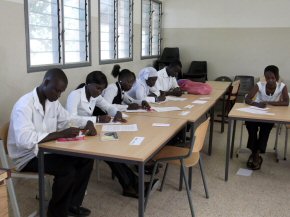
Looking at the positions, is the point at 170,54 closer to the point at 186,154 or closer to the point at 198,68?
the point at 198,68

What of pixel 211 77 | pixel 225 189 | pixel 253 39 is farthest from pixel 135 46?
pixel 225 189

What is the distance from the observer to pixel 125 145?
7.21 ft

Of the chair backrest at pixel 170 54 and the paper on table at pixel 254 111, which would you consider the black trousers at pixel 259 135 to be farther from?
the chair backrest at pixel 170 54

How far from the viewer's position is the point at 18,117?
7.29ft

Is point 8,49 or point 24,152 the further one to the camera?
point 8,49

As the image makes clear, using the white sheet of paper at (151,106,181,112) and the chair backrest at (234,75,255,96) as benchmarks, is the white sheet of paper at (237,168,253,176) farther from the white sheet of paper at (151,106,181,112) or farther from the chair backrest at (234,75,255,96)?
the chair backrest at (234,75,255,96)

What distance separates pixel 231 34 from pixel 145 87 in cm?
392

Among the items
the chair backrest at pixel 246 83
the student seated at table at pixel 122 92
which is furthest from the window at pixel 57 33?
the chair backrest at pixel 246 83

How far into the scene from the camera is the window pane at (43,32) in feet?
12.0

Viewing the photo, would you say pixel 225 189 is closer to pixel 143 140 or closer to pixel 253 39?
pixel 143 140

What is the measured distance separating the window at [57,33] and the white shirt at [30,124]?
48.6 inches

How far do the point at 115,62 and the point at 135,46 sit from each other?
3.08 ft

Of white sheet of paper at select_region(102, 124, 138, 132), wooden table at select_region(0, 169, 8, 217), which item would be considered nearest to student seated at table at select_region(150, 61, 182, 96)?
white sheet of paper at select_region(102, 124, 138, 132)

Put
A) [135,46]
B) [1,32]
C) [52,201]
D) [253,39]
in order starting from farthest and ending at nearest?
[253,39]
[135,46]
[1,32]
[52,201]
